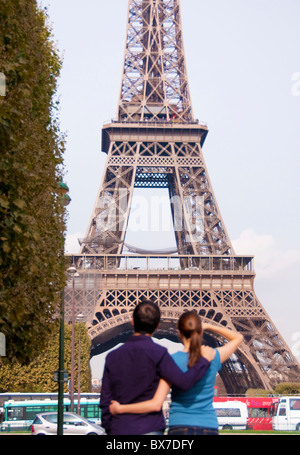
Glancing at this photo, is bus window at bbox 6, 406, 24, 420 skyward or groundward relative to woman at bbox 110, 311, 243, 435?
skyward

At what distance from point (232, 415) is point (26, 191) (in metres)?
40.9

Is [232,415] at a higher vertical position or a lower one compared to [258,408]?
lower

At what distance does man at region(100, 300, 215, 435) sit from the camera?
6633 mm

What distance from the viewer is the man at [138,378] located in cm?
663

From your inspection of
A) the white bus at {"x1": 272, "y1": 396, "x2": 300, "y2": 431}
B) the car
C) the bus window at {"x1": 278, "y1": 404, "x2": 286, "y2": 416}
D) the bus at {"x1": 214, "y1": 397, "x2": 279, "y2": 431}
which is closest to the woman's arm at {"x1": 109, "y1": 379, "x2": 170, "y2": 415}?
the car

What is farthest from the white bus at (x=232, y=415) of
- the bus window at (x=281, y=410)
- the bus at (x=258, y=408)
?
the bus window at (x=281, y=410)

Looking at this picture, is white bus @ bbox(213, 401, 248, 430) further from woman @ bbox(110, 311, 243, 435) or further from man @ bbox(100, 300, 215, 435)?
man @ bbox(100, 300, 215, 435)

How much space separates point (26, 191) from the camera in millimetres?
16422

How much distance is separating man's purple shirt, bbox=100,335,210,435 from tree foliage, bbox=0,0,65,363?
7.04 metres

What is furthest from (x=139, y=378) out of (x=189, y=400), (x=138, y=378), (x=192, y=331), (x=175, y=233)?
(x=175, y=233)

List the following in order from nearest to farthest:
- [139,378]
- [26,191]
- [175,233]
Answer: [139,378] < [26,191] < [175,233]

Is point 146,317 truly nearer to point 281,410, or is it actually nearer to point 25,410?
point 281,410

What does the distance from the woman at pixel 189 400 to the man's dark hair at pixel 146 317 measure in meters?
0.29
